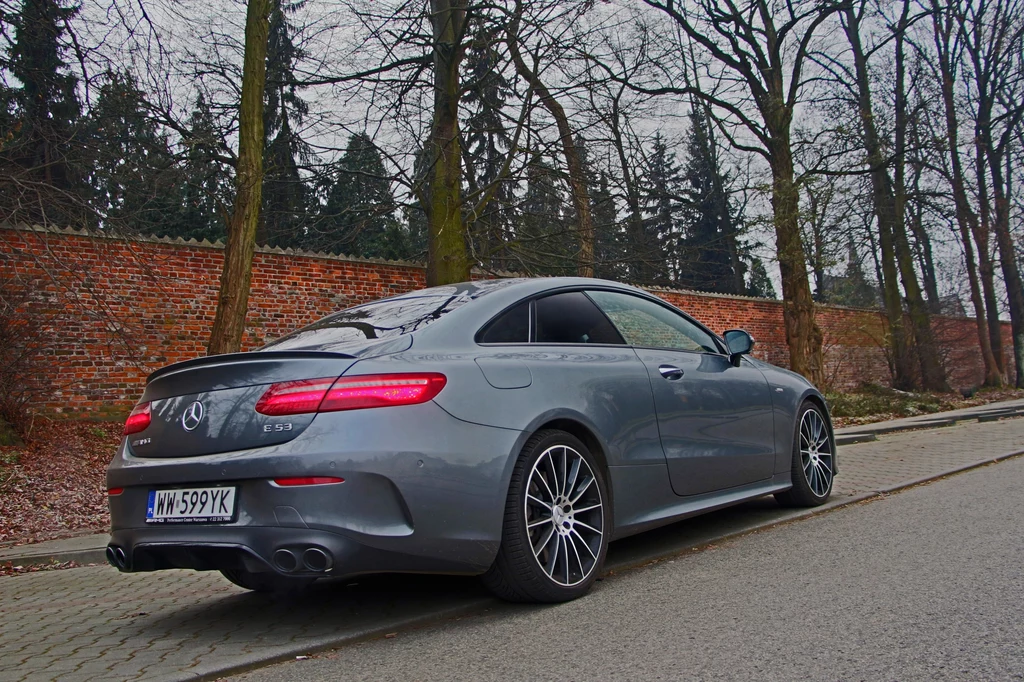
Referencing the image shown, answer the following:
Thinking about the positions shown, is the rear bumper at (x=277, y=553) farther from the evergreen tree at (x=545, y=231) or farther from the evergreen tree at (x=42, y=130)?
the evergreen tree at (x=545, y=231)

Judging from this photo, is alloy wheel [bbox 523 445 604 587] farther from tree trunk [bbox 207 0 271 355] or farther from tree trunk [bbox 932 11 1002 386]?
tree trunk [bbox 932 11 1002 386]

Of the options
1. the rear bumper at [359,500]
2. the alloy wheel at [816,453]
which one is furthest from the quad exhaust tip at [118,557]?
the alloy wheel at [816,453]

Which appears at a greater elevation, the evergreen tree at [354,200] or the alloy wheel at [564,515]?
the evergreen tree at [354,200]

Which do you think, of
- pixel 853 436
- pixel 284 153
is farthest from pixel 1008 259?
pixel 284 153

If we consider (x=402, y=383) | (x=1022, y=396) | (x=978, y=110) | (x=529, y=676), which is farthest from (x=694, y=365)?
(x=978, y=110)

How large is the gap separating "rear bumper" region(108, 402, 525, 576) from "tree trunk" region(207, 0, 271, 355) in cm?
587

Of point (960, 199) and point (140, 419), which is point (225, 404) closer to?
point (140, 419)

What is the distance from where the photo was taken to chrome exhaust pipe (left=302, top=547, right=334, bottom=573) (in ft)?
11.0

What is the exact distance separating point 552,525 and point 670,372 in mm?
1343

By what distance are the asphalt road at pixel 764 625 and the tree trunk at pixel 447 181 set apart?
8800mm

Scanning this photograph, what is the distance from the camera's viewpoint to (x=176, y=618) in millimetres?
4309

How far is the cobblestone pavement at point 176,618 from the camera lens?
345cm

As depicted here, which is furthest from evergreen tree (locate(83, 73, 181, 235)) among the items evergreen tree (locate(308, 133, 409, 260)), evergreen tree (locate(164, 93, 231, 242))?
evergreen tree (locate(308, 133, 409, 260))

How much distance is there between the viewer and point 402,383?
3574mm
